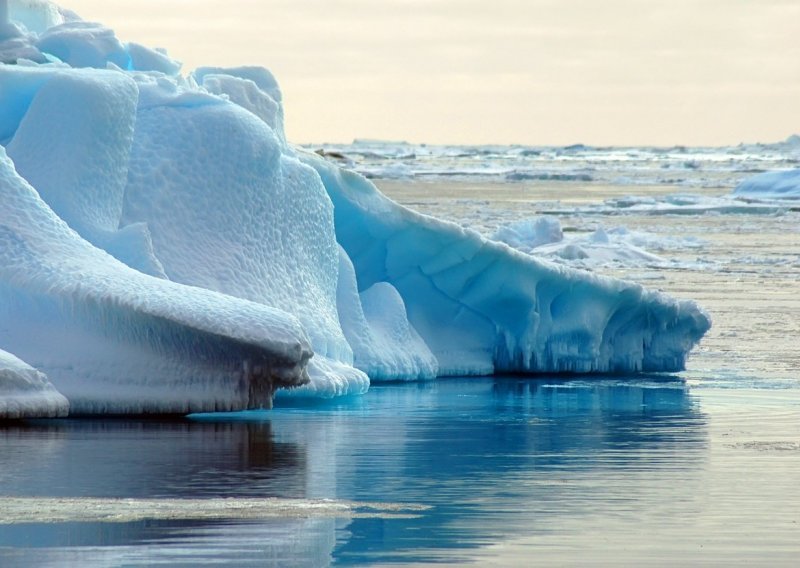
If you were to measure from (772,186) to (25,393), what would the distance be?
146 ft

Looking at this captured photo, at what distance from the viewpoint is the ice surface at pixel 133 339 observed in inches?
404

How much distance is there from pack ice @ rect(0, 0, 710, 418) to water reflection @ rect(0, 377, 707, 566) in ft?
1.11

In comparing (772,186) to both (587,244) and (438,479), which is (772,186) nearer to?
(587,244)

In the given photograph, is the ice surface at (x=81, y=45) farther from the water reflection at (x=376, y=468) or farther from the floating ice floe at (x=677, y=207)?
the floating ice floe at (x=677, y=207)

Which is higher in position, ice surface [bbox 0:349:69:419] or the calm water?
ice surface [bbox 0:349:69:419]

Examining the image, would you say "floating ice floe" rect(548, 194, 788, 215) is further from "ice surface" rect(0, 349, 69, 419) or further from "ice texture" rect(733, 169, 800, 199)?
"ice surface" rect(0, 349, 69, 419)

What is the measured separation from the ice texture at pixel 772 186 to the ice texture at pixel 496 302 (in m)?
37.4

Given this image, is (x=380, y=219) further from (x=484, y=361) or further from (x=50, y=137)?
(x=50, y=137)

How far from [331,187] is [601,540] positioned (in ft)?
24.0

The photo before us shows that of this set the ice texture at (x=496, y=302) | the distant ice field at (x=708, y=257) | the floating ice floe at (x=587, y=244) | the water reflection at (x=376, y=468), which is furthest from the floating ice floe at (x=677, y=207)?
the water reflection at (x=376, y=468)

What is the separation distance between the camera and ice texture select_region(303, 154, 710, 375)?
45.7ft

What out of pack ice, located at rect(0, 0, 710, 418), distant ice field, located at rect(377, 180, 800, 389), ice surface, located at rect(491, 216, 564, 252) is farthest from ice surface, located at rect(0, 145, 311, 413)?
ice surface, located at rect(491, 216, 564, 252)

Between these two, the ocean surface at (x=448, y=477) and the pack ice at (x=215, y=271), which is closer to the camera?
the ocean surface at (x=448, y=477)

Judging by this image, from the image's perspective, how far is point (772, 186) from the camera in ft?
172
